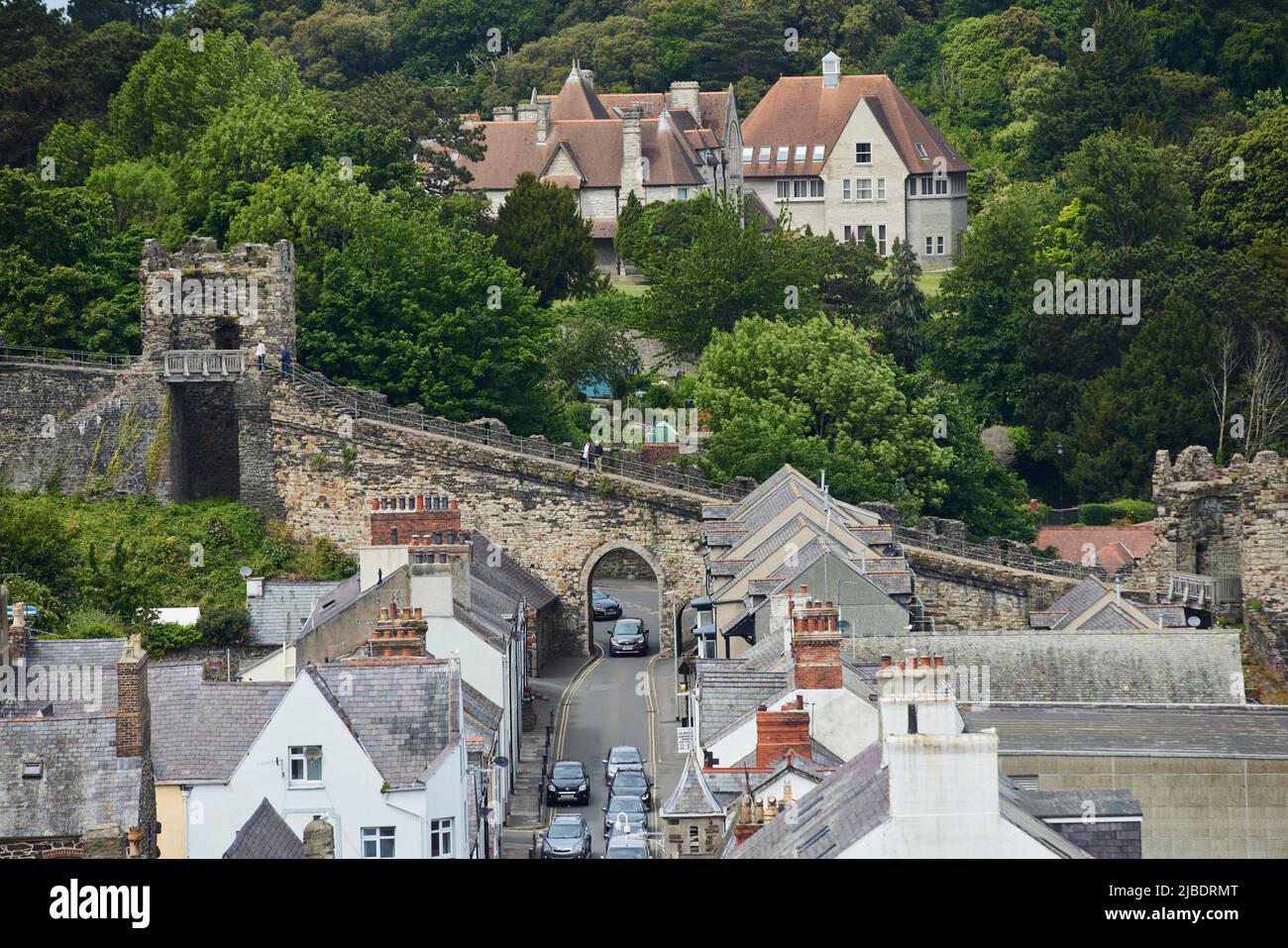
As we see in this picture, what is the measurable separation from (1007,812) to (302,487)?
147ft

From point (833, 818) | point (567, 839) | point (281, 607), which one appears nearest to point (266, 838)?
point (833, 818)

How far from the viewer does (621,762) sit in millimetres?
46906

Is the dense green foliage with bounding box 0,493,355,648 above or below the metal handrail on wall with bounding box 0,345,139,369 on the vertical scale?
below

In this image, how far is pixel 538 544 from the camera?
64.8 meters

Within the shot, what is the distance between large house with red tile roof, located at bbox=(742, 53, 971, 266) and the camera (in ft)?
399

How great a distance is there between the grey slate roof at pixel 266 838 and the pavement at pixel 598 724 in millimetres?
→ 6774

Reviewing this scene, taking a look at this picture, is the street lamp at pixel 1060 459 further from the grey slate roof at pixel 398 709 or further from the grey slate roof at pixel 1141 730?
the grey slate roof at pixel 398 709

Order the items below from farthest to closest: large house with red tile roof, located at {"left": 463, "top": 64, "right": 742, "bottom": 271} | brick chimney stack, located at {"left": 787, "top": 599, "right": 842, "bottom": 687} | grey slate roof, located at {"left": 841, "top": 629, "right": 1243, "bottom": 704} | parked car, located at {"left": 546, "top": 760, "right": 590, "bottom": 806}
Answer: large house with red tile roof, located at {"left": 463, "top": 64, "right": 742, "bottom": 271}
parked car, located at {"left": 546, "top": 760, "right": 590, "bottom": 806}
grey slate roof, located at {"left": 841, "top": 629, "right": 1243, "bottom": 704}
brick chimney stack, located at {"left": 787, "top": 599, "right": 842, "bottom": 687}

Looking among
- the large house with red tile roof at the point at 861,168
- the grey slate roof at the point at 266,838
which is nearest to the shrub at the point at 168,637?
the grey slate roof at the point at 266,838

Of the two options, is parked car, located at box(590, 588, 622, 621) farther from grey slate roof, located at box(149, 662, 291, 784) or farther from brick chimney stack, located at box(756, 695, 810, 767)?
brick chimney stack, located at box(756, 695, 810, 767)

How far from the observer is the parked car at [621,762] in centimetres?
4597

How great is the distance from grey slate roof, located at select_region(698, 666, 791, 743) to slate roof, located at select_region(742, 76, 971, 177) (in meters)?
86.0

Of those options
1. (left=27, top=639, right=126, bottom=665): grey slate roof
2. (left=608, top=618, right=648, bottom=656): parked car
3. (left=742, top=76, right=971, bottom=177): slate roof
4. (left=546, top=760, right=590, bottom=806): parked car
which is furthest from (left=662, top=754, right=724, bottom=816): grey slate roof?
(left=742, top=76, right=971, bottom=177): slate roof
